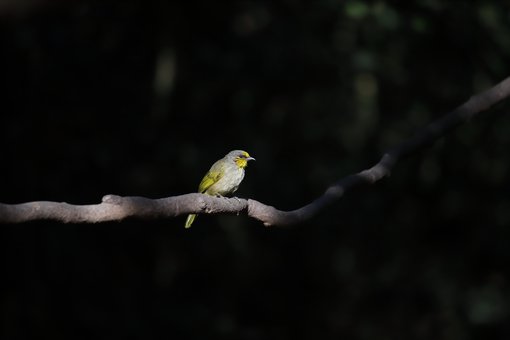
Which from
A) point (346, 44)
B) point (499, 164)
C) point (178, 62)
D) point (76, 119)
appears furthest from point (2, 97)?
point (499, 164)

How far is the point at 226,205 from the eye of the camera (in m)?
2.78

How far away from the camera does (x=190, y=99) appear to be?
27.1 ft

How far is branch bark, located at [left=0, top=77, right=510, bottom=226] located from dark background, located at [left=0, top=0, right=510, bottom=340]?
176cm

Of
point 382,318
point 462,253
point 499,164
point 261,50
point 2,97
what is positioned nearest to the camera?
point 2,97

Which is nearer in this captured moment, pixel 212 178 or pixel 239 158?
pixel 212 178

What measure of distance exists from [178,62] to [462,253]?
4.23m

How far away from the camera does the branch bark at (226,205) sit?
6.24 ft

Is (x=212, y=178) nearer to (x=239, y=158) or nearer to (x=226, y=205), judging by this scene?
(x=239, y=158)

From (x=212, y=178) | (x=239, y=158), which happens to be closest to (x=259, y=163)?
(x=239, y=158)

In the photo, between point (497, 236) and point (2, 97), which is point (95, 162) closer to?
point (2, 97)

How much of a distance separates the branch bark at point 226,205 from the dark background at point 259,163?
5.76 feet

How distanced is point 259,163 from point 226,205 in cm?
593

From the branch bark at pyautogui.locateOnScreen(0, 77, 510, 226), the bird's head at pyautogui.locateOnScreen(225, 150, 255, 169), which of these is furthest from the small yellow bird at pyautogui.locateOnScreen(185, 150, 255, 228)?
the branch bark at pyautogui.locateOnScreen(0, 77, 510, 226)

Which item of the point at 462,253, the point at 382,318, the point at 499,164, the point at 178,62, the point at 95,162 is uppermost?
the point at 178,62
